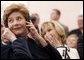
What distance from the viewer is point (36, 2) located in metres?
7.51

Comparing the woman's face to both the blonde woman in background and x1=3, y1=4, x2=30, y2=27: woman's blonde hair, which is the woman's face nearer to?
x1=3, y1=4, x2=30, y2=27: woman's blonde hair

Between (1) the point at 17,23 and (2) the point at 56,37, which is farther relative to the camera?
(2) the point at 56,37

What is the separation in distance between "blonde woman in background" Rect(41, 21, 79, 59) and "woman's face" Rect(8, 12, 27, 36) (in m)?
0.41

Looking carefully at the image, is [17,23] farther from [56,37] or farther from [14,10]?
[56,37]

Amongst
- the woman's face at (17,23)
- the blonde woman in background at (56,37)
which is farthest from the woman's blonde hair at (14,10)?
the blonde woman in background at (56,37)

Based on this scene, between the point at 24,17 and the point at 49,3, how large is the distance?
4682 millimetres

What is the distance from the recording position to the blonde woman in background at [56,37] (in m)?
3.21

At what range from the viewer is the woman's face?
2.80 m

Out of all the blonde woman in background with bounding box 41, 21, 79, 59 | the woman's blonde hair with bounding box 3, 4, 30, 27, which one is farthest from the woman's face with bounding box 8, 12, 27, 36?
the blonde woman in background with bounding box 41, 21, 79, 59

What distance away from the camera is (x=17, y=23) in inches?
112

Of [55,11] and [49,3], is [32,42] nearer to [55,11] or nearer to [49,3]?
[55,11]

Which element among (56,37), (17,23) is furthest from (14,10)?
(56,37)

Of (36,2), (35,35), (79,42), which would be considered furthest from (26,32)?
(36,2)

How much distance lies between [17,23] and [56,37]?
0.57 metres
